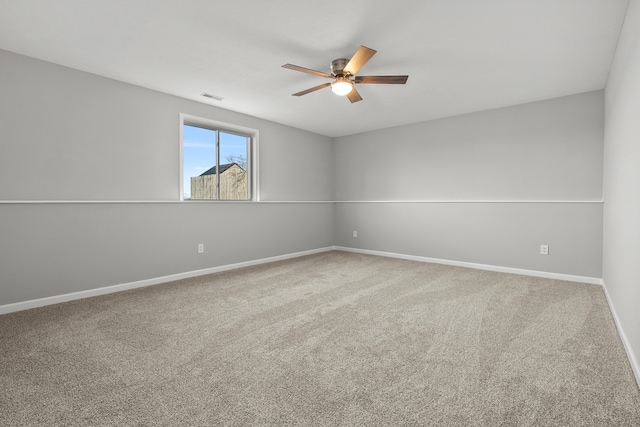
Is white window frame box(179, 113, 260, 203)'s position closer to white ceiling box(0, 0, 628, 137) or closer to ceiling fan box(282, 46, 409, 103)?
white ceiling box(0, 0, 628, 137)

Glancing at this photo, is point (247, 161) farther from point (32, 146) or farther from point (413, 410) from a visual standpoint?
point (413, 410)

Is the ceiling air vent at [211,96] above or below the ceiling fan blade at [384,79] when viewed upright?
above

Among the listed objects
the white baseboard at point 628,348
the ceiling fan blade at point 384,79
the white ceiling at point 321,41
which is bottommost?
the white baseboard at point 628,348

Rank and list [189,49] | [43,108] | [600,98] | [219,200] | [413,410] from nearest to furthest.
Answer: [413,410], [189,49], [43,108], [600,98], [219,200]

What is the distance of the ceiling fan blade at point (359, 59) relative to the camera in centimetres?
223

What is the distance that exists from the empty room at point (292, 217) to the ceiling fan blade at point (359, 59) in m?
0.03

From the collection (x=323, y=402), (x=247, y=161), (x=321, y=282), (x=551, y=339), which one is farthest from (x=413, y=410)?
(x=247, y=161)

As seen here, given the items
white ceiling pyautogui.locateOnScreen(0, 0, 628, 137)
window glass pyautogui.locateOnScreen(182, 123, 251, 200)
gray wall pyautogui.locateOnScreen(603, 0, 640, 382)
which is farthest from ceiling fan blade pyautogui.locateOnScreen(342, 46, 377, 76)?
window glass pyautogui.locateOnScreen(182, 123, 251, 200)

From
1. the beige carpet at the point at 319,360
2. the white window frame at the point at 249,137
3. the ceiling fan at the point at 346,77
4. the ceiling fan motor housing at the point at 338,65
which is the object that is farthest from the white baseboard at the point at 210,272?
the ceiling fan motor housing at the point at 338,65

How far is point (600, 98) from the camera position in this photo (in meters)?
3.50

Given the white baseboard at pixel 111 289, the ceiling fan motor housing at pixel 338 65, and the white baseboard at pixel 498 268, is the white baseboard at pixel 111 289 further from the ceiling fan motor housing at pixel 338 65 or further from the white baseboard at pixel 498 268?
the ceiling fan motor housing at pixel 338 65

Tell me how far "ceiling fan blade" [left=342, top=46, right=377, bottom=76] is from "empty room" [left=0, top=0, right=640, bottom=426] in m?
0.03

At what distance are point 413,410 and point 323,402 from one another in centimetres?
41

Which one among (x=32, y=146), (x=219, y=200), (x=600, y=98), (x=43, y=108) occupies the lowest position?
(x=219, y=200)
